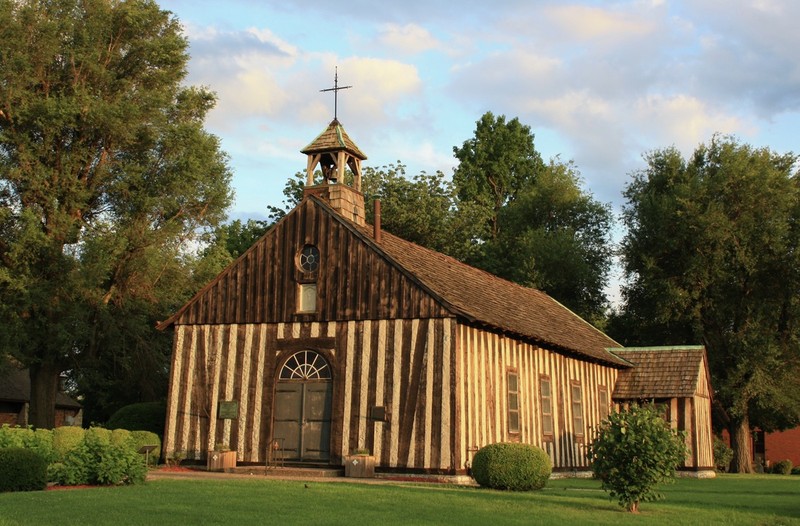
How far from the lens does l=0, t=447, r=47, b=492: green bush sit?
55.0 feet

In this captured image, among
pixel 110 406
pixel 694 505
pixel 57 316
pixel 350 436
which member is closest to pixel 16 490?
pixel 350 436

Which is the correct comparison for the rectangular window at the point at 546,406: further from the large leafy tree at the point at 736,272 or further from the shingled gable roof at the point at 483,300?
the large leafy tree at the point at 736,272

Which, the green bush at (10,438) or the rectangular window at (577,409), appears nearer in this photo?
the green bush at (10,438)

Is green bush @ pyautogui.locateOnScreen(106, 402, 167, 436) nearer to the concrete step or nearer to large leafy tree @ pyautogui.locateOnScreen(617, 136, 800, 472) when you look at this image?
the concrete step

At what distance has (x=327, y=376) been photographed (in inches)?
964

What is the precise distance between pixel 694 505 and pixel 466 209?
35.3 metres

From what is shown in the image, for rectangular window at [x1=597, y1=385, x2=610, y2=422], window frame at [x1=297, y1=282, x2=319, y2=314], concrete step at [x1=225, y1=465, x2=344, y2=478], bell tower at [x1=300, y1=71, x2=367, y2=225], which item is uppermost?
bell tower at [x1=300, y1=71, x2=367, y2=225]

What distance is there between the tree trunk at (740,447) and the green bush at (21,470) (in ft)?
105

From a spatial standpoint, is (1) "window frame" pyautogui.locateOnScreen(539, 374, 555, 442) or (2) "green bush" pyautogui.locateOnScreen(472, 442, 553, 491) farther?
(1) "window frame" pyautogui.locateOnScreen(539, 374, 555, 442)

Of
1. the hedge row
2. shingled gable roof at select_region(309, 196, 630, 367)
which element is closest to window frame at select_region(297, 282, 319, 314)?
shingled gable roof at select_region(309, 196, 630, 367)

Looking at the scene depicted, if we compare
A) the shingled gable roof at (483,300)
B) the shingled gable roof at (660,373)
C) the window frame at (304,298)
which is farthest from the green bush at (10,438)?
the shingled gable roof at (660,373)

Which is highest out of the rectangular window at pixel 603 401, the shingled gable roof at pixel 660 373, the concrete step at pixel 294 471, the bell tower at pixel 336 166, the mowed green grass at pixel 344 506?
the bell tower at pixel 336 166

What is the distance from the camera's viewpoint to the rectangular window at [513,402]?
25422 mm

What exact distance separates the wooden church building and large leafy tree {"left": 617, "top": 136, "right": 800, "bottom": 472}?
14.0 m
